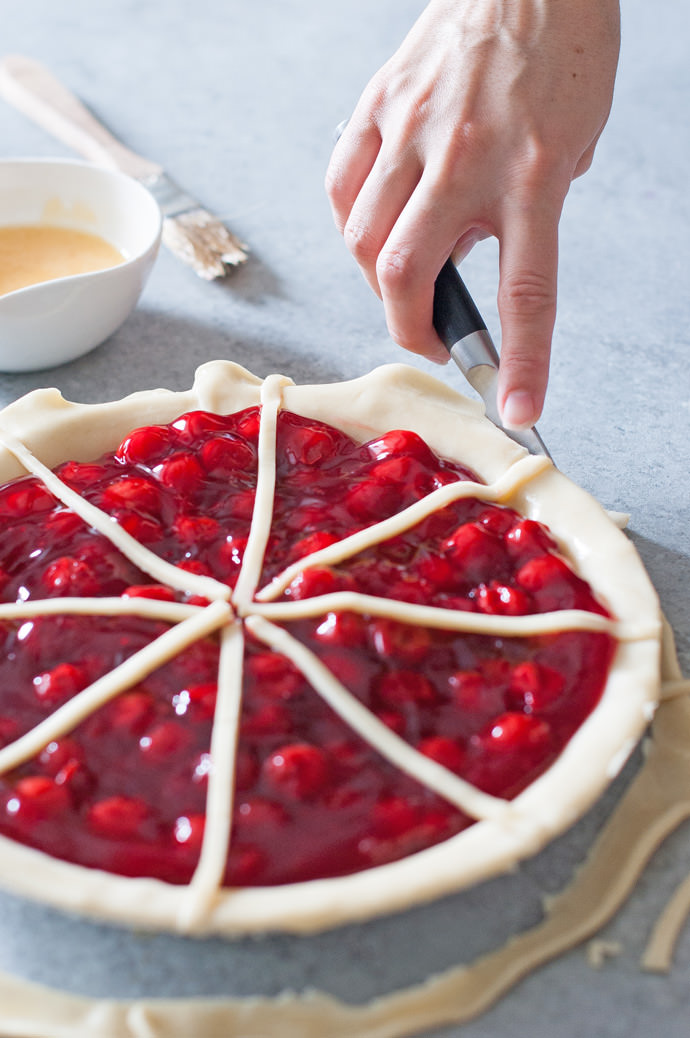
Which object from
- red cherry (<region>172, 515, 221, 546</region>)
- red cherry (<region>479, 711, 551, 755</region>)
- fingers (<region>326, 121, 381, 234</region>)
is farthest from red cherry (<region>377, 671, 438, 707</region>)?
fingers (<region>326, 121, 381, 234</region>)

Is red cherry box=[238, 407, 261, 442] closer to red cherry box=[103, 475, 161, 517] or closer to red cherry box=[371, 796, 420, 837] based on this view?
red cherry box=[103, 475, 161, 517]

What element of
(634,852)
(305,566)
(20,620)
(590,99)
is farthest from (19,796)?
(590,99)

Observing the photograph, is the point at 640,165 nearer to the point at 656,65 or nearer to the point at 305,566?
the point at 656,65

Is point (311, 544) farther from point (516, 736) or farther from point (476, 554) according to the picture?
point (516, 736)

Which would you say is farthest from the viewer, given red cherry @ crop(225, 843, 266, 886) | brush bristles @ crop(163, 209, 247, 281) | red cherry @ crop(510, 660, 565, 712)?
brush bristles @ crop(163, 209, 247, 281)

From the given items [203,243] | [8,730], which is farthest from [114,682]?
[203,243]

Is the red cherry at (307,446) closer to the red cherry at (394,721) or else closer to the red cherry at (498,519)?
the red cherry at (498,519)

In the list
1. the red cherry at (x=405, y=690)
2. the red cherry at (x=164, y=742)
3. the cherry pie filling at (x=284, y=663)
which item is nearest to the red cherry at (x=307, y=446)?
the cherry pie filling at (x=284, y=663)
